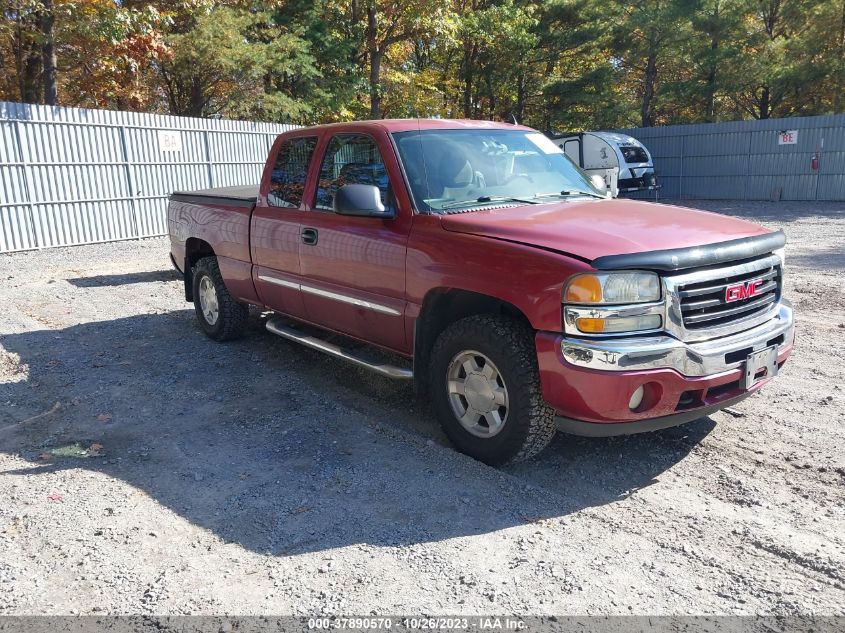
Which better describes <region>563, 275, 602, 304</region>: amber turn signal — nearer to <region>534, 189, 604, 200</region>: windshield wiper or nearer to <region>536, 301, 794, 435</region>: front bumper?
<region>536, 301, 794, 435</region>: front bumper

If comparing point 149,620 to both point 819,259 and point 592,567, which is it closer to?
point 592,567

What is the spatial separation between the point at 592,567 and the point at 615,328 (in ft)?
3.76

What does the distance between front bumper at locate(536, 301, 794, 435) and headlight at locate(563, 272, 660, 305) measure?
0.20m

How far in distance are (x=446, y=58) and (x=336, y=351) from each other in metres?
33.8

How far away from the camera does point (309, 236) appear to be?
517 centimetres

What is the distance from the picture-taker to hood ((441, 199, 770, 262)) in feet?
11.6

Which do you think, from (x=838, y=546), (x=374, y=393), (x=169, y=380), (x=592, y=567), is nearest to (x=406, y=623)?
(x=592, y=567)

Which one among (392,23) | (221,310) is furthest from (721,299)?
(392,23)

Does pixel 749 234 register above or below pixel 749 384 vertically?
above

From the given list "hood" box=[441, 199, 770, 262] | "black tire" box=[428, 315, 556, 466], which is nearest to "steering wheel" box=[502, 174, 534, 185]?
"hood" box=[441, 199, 770, 262]

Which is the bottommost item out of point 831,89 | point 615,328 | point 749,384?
point 749,384

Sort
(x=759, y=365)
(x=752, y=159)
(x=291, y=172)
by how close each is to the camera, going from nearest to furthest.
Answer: (x=759, y=365) → (x=291, y=172) → (x=752, y=159)

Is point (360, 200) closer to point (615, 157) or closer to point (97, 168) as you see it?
point (97, 168)

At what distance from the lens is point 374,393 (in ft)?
17.9
